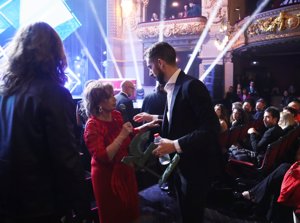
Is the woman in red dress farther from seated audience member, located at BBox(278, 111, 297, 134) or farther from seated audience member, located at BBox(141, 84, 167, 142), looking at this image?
seated audience member, located at BBox(278, 111, 297, 134)

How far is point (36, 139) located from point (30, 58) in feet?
1.15

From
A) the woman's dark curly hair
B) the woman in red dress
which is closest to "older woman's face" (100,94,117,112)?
the woman in red dress

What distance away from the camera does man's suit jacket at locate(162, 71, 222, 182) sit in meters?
1.80

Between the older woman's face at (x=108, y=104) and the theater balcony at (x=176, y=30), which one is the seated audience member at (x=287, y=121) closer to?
the older woman's face at (x=108, y=104)

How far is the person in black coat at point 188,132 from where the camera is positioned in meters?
1.81

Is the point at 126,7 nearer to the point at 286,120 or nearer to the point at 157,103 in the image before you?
the point at 157,103

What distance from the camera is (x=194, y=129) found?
192 cm

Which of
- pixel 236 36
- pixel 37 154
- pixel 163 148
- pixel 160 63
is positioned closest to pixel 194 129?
pixel 163 148

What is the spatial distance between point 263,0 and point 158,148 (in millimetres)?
12940

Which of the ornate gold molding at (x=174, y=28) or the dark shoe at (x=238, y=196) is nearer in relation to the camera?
the dark shoe at (x=238, y=196)

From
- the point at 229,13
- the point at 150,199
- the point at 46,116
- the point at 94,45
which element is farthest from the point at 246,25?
the point at 46,116

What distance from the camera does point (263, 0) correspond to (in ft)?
42.0

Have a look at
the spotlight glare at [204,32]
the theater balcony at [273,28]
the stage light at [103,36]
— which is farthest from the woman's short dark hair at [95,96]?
the stage light at [103,36]

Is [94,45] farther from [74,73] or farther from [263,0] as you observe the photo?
[263,0]
